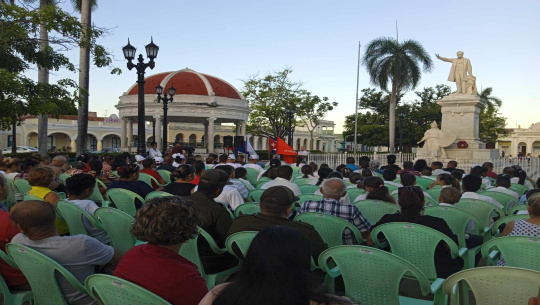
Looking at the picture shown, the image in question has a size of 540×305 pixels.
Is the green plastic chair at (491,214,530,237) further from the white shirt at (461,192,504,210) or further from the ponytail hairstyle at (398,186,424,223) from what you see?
the ponytail hairstyle at (398,186,424,223)

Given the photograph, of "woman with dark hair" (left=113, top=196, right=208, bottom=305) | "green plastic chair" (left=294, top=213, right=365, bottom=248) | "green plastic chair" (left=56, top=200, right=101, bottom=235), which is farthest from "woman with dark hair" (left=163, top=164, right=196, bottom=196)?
"woman with dark hair" (left=113, top=196, right=208, bottom=305)

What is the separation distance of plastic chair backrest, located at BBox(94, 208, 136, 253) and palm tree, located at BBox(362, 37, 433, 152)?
32718 millimetres

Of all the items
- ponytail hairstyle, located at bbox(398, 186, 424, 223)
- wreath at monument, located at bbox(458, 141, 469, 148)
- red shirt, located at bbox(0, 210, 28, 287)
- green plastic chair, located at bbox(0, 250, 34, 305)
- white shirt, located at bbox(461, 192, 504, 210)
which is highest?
wreath at monument, located at bbox(458, 141, 469, 148)

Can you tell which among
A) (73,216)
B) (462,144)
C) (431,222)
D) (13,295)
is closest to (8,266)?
(13,295)

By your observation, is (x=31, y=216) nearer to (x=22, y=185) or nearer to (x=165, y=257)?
(x=165, y=257)

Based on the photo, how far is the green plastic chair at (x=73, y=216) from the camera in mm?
4898

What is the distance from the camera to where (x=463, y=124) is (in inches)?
988

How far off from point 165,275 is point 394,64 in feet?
116

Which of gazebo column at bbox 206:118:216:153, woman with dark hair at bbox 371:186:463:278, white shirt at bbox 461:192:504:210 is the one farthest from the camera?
gazebo column at bbox 206:118:216:153

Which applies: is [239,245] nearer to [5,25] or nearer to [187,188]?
[187,188]

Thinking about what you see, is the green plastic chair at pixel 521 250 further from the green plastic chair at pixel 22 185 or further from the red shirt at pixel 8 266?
the green plastic chair at pixel 22 185

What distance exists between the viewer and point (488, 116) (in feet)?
177

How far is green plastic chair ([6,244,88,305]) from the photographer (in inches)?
120

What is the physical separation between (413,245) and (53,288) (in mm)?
2924
